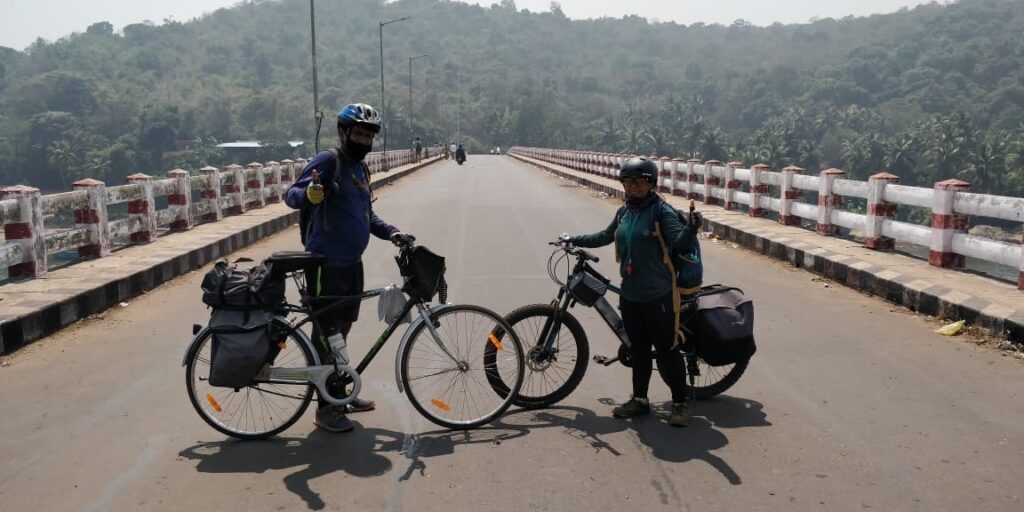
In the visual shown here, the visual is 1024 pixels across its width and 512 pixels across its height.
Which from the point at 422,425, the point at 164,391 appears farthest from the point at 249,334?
the point at 164,391

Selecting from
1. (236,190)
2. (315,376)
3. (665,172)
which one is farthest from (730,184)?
(315,376)

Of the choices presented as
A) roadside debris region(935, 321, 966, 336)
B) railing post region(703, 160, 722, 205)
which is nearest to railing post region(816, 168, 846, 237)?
roadside debris region(935, 321, 966, 336)

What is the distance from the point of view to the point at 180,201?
1391 centimetres

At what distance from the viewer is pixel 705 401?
5.32 meters

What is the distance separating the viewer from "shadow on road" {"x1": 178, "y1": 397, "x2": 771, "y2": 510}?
425 cm

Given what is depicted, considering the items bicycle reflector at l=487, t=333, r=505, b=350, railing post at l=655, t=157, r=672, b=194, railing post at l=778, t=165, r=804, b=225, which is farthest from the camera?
railing post at l=655, t=157, r=672, b=194

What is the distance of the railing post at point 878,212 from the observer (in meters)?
10.8

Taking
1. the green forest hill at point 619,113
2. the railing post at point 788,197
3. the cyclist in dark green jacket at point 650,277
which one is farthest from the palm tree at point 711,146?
the cyclist in dark green jacket at point 650,277

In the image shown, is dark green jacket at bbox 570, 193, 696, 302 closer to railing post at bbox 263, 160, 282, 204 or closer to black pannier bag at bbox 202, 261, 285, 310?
black pannier bag at bbox 202, 261, 285, 310

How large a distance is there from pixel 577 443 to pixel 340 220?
169 centimetres

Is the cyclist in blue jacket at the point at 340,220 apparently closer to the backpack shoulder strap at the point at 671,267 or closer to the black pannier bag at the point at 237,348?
the black pannier bag at the point at 237,348

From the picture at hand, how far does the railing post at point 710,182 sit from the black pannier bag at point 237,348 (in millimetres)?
14994

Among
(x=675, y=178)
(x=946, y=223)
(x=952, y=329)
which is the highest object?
(x=946, y=223)

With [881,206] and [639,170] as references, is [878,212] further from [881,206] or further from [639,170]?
[639,170]
